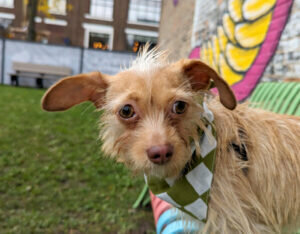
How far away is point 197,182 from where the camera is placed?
59.2 inches

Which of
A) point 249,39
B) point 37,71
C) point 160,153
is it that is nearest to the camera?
point 160,153

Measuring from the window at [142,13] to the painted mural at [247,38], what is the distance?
23.1 meters

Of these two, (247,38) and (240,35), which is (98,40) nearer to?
(240,35)

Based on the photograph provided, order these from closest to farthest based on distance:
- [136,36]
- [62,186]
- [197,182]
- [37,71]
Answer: [197,182]
[62,186]
[37,71]
[136,36]

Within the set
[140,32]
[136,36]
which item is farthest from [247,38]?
[136,36]

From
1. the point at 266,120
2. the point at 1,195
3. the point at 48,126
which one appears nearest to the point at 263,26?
the point at 266,120

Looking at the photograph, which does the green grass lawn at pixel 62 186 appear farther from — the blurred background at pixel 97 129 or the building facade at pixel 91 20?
the building facade at pixel 91 20

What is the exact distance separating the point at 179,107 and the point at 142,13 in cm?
2826

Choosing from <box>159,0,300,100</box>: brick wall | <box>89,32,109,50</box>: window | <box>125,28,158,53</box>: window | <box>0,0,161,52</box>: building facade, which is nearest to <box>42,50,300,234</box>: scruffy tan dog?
<box>159,0,300,100</box>: brick wall

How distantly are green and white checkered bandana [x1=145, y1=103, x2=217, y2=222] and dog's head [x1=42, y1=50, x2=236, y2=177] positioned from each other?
0.07 m

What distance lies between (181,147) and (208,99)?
0.54m

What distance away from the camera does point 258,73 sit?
394 cm

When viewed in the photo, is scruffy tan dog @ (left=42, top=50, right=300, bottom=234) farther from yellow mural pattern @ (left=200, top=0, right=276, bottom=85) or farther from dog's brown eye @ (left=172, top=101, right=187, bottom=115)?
yellow mural pattern @ (left=200, top=0, right=276, bottom=85)

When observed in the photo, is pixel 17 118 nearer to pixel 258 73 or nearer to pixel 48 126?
pixel 48 126
